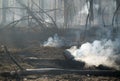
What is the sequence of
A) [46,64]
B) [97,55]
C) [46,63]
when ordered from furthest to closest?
1. [97,55]
2. [46,63]
3. [46,64]

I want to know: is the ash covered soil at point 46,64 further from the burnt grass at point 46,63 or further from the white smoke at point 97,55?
the white smoke at point 97,55

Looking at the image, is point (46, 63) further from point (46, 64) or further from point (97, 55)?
point (97, 55)

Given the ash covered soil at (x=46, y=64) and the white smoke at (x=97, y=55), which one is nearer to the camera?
the ash covered soil at (x=46, y=64)

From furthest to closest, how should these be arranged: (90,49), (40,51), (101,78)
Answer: (40,51), (90,49), (101,78)

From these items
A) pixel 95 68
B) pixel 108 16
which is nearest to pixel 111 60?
pixel 95 68

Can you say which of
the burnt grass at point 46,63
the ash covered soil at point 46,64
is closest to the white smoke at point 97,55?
the burnt grass at point 46,63

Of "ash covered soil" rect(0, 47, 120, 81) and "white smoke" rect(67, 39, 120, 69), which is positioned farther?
"white smoke" rect(67, 39, 120, 69)

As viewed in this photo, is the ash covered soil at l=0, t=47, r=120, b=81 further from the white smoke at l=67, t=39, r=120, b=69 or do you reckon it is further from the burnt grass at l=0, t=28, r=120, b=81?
the white smoke at l=67, t=39, r=120, b=69

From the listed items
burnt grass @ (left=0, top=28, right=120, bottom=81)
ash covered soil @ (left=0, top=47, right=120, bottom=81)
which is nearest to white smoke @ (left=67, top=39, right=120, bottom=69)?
burnt grass @ (left=0, top=28, right=120, bottom=81)

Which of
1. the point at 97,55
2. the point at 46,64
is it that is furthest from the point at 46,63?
the point at 97,55

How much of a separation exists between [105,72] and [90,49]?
3.50 metres

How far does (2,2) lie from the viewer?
→ 39375 millimetres

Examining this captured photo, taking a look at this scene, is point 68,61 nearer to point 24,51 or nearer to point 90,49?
point 90,49

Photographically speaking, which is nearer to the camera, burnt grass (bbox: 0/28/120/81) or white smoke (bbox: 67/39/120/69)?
burnt grass (bbox: 0/28/120/81)
